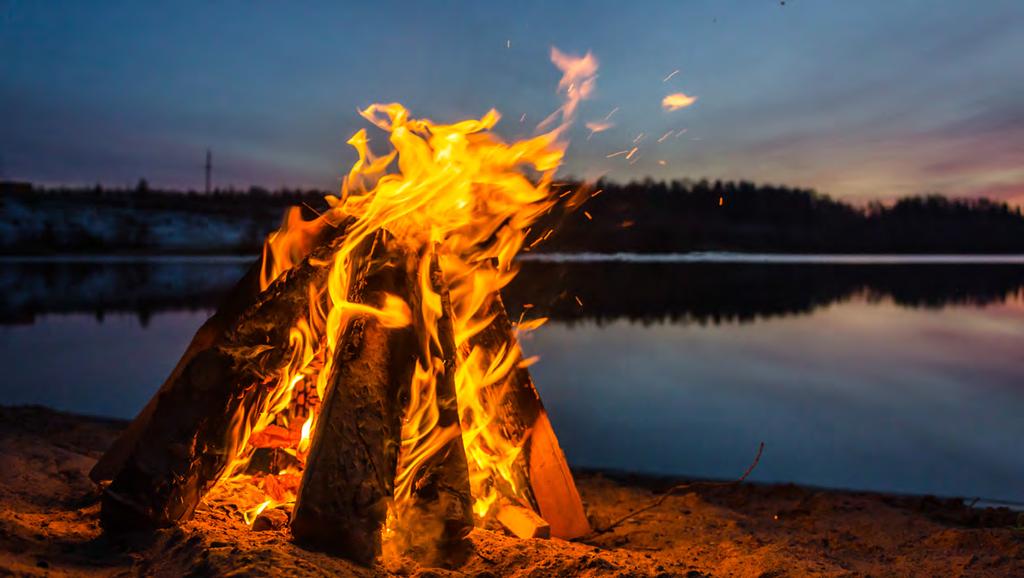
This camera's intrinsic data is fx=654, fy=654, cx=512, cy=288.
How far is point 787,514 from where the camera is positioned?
4.53 meters

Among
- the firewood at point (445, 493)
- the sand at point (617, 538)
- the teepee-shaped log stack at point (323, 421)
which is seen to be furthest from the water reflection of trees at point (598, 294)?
the firewood at point (445, 493)

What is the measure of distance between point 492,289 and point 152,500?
202 cm

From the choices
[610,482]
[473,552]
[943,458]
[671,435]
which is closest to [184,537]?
[473,552]

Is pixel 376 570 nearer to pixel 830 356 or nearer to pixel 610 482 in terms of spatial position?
pixel 610 482

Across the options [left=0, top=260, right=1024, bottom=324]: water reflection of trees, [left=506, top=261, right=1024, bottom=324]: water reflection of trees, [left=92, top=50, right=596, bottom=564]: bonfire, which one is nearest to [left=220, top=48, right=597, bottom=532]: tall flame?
[left=92, top=50, right=596, bottom=564]: bonfire

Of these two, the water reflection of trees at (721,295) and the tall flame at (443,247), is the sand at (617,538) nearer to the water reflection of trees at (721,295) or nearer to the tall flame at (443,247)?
the tall flame at (443,247)

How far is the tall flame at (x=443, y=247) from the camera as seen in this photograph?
134 inches

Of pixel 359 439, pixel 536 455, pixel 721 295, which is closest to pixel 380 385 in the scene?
pixel 359 439

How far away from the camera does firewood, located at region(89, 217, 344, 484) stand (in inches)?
124

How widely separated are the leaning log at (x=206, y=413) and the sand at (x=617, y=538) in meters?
0.13

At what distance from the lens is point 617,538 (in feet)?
12.7

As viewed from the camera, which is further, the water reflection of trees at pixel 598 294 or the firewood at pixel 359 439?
the water reflection of trees at pixel 598 294

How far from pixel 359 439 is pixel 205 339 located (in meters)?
1.10

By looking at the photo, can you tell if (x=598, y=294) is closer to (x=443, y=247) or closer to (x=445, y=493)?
(x=443, y=247)
